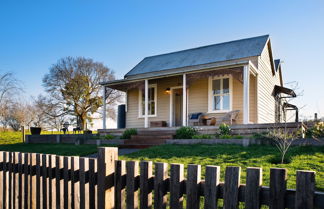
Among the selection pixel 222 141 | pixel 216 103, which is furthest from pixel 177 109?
pixel 222 141

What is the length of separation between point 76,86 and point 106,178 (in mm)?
28105

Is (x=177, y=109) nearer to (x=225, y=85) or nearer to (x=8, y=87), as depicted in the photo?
(x=225, y=85)

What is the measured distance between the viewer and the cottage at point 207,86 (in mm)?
12398

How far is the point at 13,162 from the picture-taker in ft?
10.3

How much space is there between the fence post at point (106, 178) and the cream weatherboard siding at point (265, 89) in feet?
38.6

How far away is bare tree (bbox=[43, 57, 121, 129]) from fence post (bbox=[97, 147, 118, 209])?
89.1 feet

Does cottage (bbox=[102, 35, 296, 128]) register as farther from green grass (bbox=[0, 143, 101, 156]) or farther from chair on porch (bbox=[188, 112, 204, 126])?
green grass (bbox=[0, 143, 101, 156])

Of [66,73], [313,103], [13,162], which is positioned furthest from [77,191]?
[66,73]

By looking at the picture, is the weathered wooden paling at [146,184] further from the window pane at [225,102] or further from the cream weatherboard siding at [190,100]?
the window pane at [225,102]

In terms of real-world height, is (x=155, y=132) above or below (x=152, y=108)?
below

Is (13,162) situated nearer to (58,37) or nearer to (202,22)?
(202,22)

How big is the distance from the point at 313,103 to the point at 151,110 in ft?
29.3

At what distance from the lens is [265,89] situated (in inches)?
577

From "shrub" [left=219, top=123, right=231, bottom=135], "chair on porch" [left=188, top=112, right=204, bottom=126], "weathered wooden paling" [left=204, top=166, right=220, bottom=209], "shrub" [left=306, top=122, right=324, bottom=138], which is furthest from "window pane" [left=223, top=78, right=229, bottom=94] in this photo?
"weathered wooden paling" [left=204, top=166, right=220, bottom=209]
